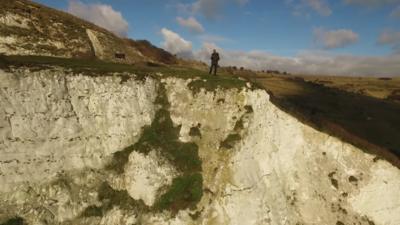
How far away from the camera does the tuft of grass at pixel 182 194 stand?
25844 mm

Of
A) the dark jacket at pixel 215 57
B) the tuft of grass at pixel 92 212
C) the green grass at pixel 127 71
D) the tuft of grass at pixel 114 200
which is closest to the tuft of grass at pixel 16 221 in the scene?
the tuft of grass at pixel 92 212

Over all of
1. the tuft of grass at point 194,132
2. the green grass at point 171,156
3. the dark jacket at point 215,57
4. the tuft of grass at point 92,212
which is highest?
the dark jacket at point 215,57

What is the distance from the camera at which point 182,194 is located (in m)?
26.2

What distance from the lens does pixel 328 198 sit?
31984 mm

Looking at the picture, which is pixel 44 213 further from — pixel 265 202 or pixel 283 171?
pixel 283 171

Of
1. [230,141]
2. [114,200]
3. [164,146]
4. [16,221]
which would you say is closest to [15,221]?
[16,221]

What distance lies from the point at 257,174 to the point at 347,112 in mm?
39209

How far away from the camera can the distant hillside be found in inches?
1244

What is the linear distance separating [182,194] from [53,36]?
17.4 metres

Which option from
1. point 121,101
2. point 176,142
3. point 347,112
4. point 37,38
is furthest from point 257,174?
point 347,112

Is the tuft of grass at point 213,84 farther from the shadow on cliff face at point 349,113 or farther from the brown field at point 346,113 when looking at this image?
the shadow on cliff face at point 349,113

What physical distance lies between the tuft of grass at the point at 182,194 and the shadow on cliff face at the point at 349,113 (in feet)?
36.1

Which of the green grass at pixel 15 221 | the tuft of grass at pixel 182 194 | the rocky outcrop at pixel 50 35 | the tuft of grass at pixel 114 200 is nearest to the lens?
the green grass at pixel 15 221

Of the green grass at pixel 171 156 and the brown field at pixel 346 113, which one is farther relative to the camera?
the brown field at pixel 346 113
